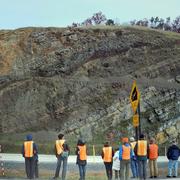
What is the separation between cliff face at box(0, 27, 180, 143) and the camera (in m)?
55.8

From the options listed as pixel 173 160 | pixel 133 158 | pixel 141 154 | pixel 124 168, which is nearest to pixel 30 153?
pixel 124 168

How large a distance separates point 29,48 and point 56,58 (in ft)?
13.8

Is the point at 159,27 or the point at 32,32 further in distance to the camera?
the point at 159,27

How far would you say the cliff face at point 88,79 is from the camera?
55.8 meters

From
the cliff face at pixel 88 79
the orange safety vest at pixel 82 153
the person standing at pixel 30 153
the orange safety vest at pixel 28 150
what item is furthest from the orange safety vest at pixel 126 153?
the cliff face at pixel 88 79

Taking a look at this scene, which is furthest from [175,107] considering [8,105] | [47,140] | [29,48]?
[29,48]

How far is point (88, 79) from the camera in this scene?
63406 millimetres

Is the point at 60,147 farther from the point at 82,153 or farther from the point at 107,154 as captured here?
the point at 107,154

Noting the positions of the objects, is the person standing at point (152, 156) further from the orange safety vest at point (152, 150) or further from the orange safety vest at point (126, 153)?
the orange safety vest at point (126, 153)

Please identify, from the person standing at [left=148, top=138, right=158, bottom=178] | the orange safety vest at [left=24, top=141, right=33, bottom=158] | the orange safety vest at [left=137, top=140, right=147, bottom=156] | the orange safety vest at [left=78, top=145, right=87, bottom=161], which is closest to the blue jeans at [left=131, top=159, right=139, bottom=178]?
the person standing at [left=148, top=138, right=158, bottom=178]

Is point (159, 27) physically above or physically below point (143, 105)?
above

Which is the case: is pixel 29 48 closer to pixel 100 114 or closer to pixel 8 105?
pixel 8 105

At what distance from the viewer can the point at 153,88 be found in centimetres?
5822

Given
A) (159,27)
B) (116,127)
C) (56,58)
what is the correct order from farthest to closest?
(159,27), (56,58), (116,127)
